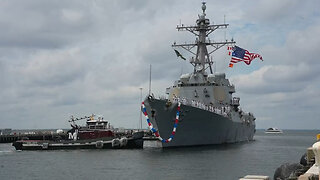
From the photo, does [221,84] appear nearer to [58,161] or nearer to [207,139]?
[207,139]

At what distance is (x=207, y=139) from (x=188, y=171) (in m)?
16.9

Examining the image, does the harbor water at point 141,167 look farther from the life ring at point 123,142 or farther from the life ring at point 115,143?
the life ring at point 123,142

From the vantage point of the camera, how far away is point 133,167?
29.0 meters

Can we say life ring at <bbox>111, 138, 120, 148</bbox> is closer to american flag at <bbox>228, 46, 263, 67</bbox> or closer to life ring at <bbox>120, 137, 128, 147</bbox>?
life ring at <bbox>120, 137, 128, 147</bbox>

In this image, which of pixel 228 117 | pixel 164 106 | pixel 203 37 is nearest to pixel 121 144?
pixel 164 106

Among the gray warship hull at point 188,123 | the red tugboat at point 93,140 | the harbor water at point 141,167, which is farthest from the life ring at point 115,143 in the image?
the gray warship hull at point 188,123

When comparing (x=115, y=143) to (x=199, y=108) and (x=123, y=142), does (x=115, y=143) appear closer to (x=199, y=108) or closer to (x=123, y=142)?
(x=123, y=142)

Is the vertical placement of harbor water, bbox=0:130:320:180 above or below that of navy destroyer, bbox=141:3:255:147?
below

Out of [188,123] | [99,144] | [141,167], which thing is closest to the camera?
[141,167]

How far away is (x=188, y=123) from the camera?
3888 centimetres

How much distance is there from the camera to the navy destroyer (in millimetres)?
37906

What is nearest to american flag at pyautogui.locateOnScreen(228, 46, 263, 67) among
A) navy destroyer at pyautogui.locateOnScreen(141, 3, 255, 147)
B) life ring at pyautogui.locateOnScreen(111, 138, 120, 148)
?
navy destroyer at pyautogui.locateOnScreen(141, 3, 255, 147)

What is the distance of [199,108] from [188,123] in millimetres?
1840

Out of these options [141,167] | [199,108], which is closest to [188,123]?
[199,108]
